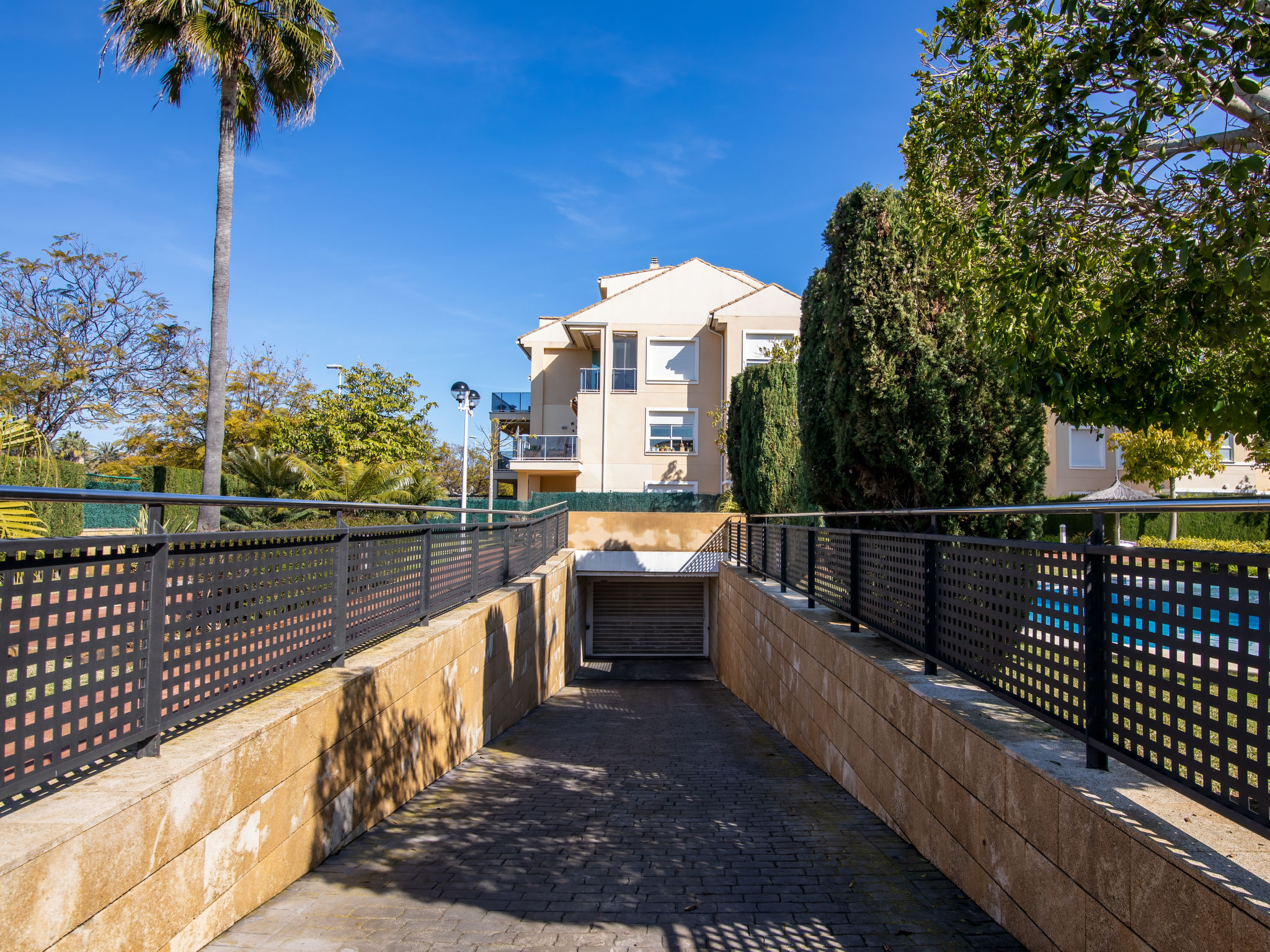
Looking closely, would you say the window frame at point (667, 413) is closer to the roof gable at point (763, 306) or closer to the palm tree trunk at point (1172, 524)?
the roof gable at point (763, 306)

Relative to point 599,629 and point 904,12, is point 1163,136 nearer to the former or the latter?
point 904,12

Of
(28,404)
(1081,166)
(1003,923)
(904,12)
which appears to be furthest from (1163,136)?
(28,404)

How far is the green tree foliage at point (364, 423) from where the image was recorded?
2655cm

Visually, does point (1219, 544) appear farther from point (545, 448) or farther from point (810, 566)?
point (545, 448)

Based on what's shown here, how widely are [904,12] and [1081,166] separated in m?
4.31

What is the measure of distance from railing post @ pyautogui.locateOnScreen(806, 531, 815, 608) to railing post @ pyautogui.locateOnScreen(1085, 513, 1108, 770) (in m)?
4.76

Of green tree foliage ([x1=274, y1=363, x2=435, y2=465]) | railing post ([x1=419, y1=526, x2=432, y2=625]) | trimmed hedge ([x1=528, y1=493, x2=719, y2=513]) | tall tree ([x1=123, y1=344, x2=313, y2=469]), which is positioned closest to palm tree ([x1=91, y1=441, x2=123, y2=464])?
tall tree ([x1=123, y1=344, x2=313, y2=469])

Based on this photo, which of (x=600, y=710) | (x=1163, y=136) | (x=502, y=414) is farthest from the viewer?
(x=502, y=414)

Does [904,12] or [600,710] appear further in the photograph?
[600,710]

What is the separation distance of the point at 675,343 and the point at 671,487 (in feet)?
19.1

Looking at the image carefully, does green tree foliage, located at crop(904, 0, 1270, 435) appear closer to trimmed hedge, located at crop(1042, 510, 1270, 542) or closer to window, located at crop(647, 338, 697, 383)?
trimmed hedge, located at crop(1042, 510, 1270, 542)

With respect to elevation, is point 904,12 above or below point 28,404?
above

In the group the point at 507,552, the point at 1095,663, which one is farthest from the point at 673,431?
the point at 1095,663

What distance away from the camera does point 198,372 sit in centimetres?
2997
